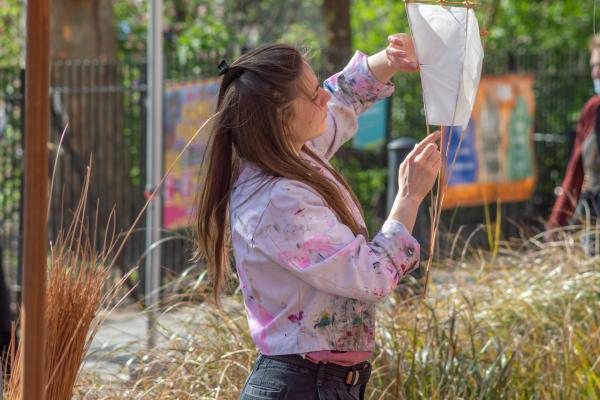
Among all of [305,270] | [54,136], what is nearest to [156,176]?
[54,136]

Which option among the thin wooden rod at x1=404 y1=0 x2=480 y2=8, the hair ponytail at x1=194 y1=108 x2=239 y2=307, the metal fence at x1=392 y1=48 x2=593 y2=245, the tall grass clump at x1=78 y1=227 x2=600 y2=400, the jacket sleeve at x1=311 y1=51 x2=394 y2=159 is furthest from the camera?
the metal fence at x1=392 y1=48 x2=593 y2=245

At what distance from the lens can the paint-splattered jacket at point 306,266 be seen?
2.30m

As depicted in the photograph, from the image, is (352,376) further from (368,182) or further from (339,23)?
(339,23)

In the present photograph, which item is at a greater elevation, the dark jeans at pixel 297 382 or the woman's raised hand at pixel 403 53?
the woman's raised hand at pixel 403 53

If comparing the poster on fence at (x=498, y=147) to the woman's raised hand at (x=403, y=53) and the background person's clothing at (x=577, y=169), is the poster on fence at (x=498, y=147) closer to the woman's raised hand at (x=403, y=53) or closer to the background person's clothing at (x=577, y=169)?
the background person's clothing at (x=577, y=169)

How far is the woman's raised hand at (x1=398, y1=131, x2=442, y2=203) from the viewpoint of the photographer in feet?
8.00

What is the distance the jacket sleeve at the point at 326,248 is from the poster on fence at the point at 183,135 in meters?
4.52

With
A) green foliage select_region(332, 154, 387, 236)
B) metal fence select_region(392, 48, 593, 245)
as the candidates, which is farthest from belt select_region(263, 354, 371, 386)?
metal fence select_region(392, 48, 593, 245)

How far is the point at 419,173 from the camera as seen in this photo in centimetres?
245

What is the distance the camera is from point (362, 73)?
296 centimetres

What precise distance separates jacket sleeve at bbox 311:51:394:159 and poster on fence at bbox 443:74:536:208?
6130mm

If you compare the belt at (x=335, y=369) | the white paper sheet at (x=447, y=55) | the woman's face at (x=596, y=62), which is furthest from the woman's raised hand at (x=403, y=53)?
the woman's face at (x=596, y=62)

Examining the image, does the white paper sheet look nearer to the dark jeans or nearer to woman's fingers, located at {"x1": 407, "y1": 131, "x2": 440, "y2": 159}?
woman's fingers, located at {"x1": 407, "y1": 131, "x2": 440, "y2": 159}

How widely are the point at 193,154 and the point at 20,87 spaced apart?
136cm
